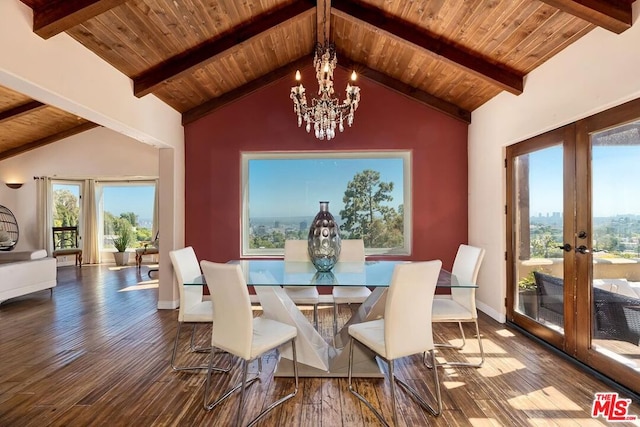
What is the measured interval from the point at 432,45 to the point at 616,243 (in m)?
2.33

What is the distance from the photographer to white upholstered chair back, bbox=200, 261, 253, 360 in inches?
72.0

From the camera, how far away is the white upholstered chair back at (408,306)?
184 cm

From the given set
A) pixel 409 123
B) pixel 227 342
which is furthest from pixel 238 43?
pixel 227 342

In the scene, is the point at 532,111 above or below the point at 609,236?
above

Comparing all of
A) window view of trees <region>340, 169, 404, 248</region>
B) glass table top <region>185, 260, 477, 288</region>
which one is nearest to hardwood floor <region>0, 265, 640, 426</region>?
glass table top <region>185, 260, 477, 288</region>

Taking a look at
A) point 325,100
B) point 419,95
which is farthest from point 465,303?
point 419,95

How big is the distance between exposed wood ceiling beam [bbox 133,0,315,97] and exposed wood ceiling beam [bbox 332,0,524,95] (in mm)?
417

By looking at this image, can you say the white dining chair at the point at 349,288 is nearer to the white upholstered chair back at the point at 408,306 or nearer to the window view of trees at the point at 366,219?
the white upholstered chair back at the point at 408,306

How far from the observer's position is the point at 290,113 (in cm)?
452

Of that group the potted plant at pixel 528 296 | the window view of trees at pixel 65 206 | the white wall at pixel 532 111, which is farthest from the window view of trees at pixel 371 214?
the window view of trees at pixel 65 206

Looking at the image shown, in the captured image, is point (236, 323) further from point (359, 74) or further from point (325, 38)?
point (359, 74)

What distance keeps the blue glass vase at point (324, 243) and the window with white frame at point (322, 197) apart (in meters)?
1.92

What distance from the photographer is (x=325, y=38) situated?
12.6 feet

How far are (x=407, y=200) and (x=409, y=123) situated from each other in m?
1.08
